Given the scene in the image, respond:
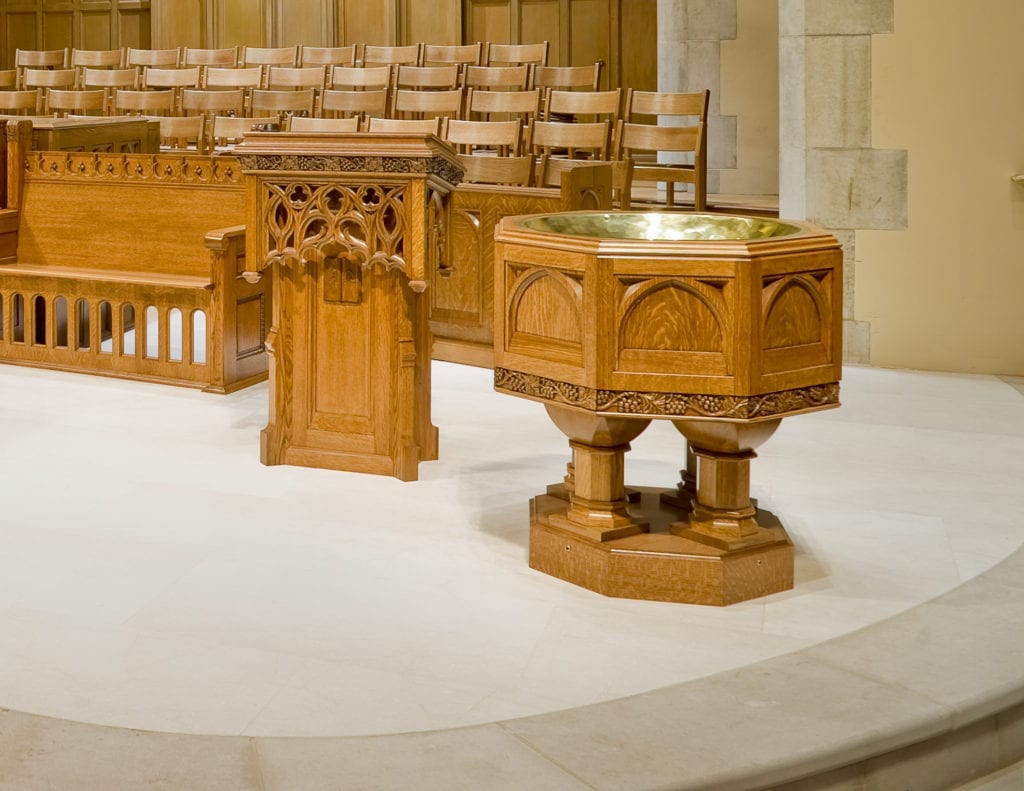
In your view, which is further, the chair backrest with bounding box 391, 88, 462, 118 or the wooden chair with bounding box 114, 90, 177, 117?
the wooden chair with bounding box 114, 90, 177, 117

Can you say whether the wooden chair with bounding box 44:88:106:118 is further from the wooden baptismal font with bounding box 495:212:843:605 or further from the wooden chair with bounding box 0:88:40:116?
the wooden baptismal font with bounding box 495:212:843:605

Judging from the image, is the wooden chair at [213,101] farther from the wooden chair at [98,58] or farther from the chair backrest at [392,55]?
the wooden chair at [98,58]

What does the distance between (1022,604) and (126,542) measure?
2224 millimetres

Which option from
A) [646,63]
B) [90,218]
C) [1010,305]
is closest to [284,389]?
[90,218]

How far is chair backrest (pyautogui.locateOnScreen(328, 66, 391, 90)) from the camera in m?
8.85

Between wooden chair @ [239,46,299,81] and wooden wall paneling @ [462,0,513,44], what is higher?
wooden wall paneling @ [462,0,513,44]

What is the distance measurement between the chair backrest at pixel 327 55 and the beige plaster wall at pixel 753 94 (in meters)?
2.66

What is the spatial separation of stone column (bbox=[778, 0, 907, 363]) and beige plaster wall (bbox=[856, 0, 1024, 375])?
5cm

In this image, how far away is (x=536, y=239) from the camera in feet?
10.3

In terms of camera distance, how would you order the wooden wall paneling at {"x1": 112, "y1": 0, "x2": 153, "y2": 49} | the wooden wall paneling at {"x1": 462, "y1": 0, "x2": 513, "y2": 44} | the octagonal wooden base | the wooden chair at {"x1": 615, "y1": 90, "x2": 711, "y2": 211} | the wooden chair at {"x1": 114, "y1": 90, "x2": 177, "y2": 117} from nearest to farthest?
1. the octagonal wooden base
2. the wooden chair at {"x1": 615, "y1": 90, "x2": 711, "y2": 211}
3. the wooden chair at {"x1": 114, "y1": 90, "x2": 177, "y2": 117}
4. the wooden wall paneling at {"x1": 462, "y1": 0, "x2": 513, "y2": 44}
5. the wooden wall paneling at {"x1": 112, "y1": 0, "x2": 153, "y2": 49}

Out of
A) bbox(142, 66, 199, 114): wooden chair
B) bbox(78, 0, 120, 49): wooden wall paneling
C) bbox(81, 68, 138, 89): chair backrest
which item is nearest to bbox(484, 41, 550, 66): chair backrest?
bbox(142, 66, 199, 114): wooden chair

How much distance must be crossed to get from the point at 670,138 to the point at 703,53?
2.71m

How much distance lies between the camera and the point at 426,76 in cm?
860

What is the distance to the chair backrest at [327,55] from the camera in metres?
9.83
